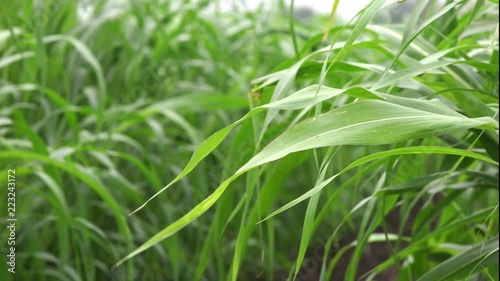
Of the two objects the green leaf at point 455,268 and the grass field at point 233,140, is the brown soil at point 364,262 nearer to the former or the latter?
the grass field at point 233,140

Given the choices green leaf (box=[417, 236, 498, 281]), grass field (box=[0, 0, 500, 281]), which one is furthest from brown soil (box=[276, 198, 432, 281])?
green leaf (box=[417, 236, 498, 281])

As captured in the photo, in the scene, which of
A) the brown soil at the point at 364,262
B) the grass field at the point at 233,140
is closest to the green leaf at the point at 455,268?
the grass field at the point at 233,140

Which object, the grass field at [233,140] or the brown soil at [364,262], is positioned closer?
the grass field at [233,140]

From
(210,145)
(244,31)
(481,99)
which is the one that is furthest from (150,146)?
(210,145)

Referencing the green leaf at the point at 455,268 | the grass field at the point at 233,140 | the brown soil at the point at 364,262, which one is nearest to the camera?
the grass field at the point at 233,140

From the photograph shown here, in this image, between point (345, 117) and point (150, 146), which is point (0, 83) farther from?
point (345, 117)

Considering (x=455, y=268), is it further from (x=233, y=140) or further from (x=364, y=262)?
(x=364, y=262)

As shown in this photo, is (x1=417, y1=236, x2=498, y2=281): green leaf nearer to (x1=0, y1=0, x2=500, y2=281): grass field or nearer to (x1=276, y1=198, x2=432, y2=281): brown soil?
(x1=0, y1=0, x2=500, y2=281): grass field

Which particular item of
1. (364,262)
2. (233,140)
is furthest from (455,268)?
(364,262)
